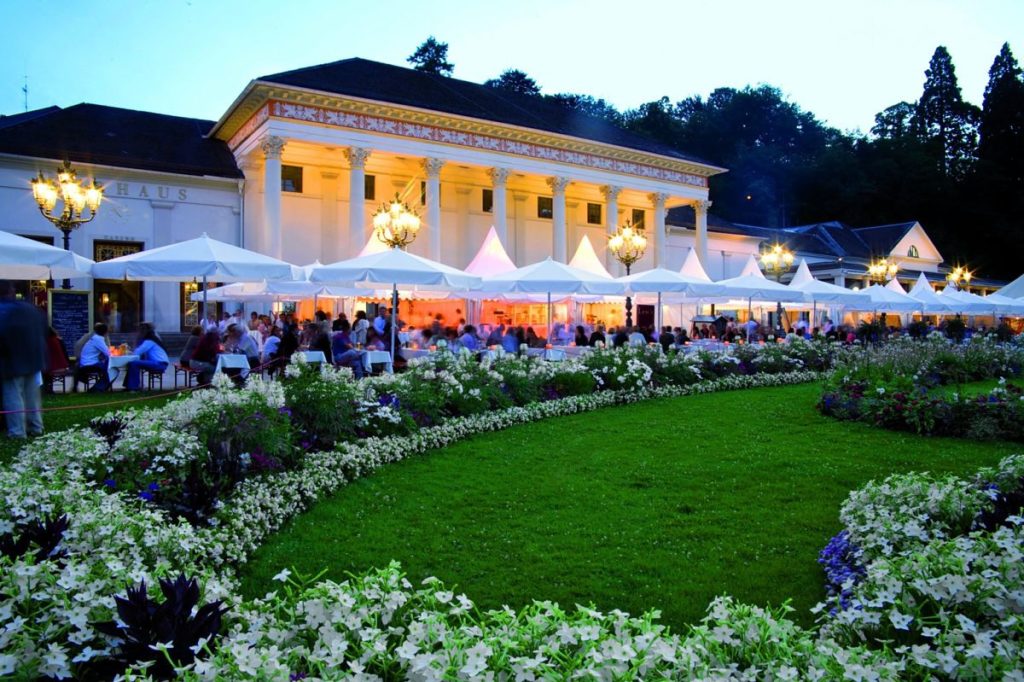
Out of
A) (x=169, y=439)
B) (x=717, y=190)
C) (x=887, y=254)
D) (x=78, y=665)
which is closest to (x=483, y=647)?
(x=78, y=665)

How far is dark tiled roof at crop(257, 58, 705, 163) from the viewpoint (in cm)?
2911

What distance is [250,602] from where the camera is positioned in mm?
3145

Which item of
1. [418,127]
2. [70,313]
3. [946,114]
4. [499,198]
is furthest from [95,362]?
[946,114]

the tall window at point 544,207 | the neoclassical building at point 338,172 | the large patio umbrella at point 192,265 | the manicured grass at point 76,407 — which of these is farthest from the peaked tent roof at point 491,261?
the tall window at point 544,207

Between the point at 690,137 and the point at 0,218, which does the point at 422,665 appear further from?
the point at 690,137

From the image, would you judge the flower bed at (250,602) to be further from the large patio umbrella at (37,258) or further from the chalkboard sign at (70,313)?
the chalkboard sign at (70,313)

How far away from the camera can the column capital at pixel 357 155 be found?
28.9 meters

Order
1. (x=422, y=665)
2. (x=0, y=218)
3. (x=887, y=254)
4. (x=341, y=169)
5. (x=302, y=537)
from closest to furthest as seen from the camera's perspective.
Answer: (x=422, y=665) < (x=302, y=537) < (x=0, y=218) < (x=341, y=169) < (x=887, y=254)

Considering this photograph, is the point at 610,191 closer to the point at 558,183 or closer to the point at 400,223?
the point at 558,183

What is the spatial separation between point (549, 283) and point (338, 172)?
19.4 meters

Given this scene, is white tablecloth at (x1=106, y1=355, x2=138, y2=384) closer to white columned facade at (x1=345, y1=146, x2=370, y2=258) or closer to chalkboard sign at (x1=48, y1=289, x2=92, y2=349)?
chalkboard sign at (x1=48, y1=289, x2=92, y2=349)

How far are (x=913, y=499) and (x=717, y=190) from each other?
209 feet

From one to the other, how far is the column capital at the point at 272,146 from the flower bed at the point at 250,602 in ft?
70.2

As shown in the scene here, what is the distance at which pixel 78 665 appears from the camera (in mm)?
2537
